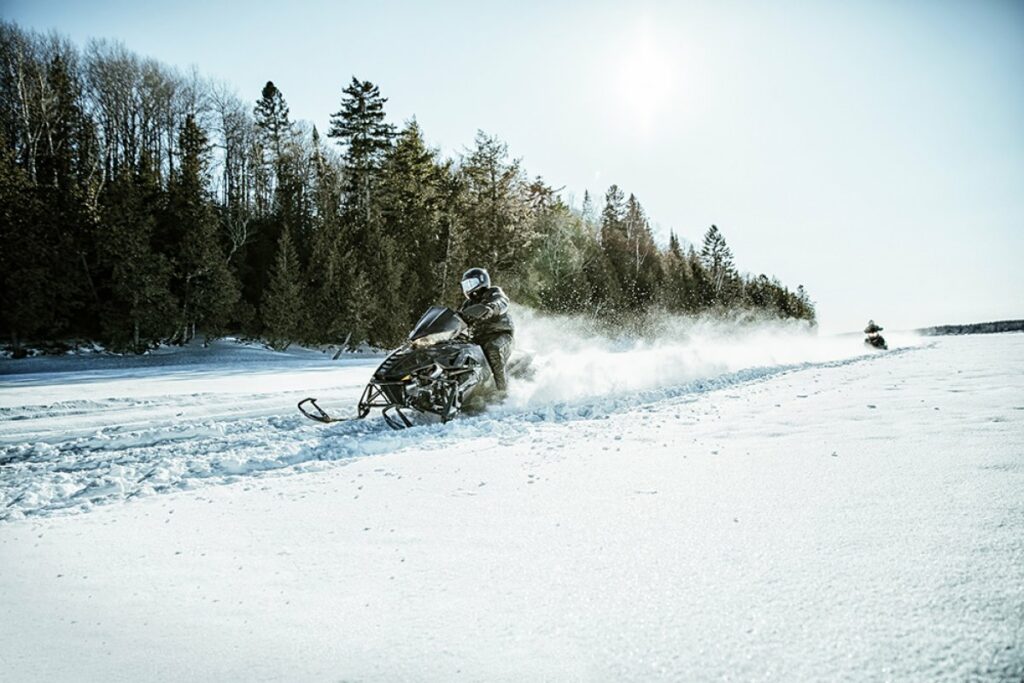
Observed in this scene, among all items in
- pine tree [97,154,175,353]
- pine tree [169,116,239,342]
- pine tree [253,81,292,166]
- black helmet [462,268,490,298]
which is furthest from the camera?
pine tree [253,81,292,166]

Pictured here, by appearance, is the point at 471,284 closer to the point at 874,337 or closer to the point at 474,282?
the point at 474,282

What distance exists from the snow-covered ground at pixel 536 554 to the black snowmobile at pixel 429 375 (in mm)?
996

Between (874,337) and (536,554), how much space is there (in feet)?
76.9

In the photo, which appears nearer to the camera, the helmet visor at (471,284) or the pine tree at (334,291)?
the helmet visor at (471,284)

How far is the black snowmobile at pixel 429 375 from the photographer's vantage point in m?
5.84

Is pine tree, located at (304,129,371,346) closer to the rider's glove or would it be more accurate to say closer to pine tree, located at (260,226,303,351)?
pine tree, located at (260,226,303,351)

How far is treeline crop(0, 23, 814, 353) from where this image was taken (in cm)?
1995

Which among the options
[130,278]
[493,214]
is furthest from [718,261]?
[130,278]

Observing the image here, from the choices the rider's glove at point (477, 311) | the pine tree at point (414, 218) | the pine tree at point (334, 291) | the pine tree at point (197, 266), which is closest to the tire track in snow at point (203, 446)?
the rider's glove at point (477, 311)

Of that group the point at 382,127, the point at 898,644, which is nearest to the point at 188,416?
the point at 898,644

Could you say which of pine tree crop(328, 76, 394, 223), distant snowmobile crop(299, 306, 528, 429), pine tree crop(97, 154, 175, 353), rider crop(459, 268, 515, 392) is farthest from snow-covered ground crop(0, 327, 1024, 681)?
pine tree crop(328, 76, 394, 223)

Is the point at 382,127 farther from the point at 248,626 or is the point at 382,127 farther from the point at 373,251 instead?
the point at 248,626

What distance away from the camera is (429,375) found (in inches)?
233

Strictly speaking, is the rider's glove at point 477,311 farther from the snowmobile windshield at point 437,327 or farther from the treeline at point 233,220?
the treeline at point 233,220
